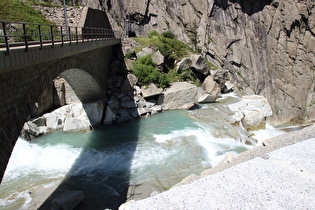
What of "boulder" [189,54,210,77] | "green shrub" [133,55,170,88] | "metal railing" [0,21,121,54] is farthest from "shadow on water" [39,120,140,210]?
"boulder" [189,54,210,77]

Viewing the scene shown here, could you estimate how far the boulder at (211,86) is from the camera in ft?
86.1

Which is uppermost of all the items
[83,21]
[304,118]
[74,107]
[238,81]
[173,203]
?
[83,21]

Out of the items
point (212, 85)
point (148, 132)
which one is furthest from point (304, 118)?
point (148, 132)

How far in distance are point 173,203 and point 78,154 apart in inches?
506

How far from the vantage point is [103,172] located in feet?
39.3

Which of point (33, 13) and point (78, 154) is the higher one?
Answer: point (33, 13)

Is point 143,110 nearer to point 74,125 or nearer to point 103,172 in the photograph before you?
point 74,125

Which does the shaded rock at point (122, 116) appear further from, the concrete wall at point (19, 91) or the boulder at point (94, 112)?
the concrete wall at point (19, 91)

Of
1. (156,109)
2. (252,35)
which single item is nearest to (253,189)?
(156,109)

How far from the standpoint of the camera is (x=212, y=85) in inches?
1041

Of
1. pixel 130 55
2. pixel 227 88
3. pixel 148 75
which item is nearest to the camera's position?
pixel 148 75

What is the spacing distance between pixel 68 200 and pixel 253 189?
873 cm

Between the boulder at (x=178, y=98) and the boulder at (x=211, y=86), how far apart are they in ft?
15.6

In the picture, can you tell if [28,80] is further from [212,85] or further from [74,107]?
[212,85]
